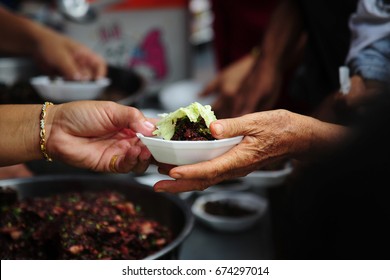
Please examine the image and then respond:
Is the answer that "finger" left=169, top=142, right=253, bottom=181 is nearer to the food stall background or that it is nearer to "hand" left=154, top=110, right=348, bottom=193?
"hand" left=154, top=110, right=348, bottom=193

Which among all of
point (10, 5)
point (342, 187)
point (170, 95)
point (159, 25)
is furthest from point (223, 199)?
Answer: point (10, 5)

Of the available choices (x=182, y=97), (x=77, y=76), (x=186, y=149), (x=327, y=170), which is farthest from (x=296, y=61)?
(x=327, y=170)

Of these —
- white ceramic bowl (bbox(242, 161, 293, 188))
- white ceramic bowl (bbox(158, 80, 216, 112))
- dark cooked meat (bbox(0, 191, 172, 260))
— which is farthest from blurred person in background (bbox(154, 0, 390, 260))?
white ceramic bowl (bbox(158, 80, 216, 112))

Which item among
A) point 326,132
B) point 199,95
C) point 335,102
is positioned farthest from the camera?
point 199,95

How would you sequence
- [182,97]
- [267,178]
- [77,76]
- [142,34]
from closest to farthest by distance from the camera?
[267,178] < [77,76] < [182,97] < [142,34]

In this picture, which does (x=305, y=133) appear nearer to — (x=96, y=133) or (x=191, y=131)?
(x=191, y=131)

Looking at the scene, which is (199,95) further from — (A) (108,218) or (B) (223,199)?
(A) (108,218)

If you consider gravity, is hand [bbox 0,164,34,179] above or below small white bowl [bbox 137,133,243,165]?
below
